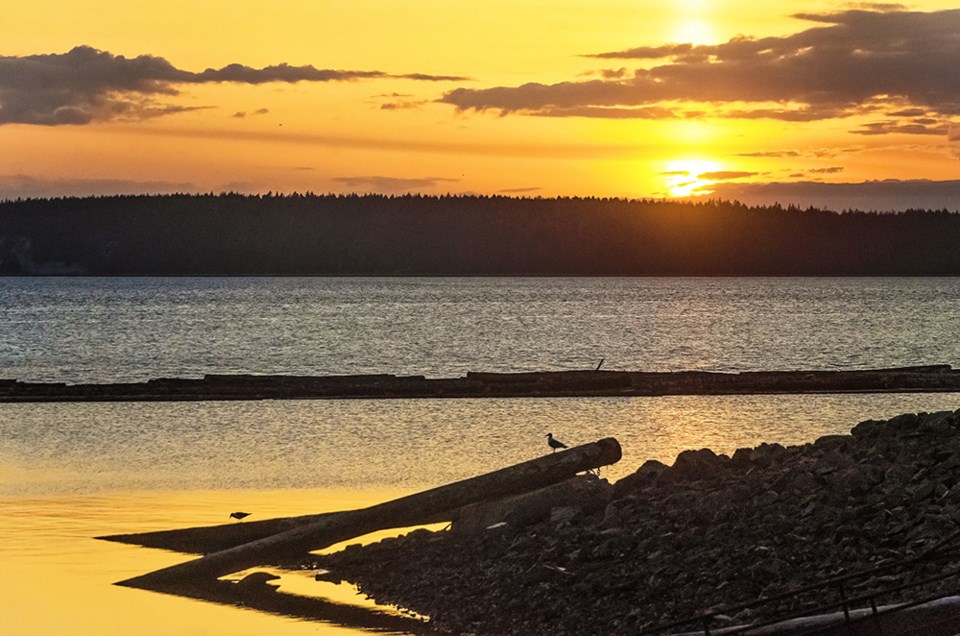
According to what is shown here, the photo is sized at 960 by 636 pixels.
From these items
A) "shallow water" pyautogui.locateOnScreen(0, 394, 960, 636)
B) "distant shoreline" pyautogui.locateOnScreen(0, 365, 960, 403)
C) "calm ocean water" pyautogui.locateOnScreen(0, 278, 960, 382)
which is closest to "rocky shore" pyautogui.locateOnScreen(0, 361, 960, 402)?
"distant shoreline" pyautogui.locateOnScreen(0, 365, 960, 403)

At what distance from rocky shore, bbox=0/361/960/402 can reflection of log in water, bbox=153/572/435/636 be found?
94.4 ft

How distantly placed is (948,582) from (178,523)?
12775mm

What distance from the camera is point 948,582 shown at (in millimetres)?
13367

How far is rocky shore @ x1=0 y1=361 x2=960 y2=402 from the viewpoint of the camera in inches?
1853

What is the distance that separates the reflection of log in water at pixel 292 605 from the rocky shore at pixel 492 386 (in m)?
28.8

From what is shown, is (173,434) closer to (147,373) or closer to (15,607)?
(15,607)

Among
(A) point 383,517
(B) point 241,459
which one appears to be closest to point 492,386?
(B) point 241,459

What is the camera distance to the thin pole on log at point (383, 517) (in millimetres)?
18156

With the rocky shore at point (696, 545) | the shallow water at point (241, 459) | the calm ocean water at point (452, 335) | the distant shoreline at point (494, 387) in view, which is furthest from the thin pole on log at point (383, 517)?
the calm ocean water at point (452, 335)

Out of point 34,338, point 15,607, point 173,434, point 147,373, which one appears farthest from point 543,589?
point 34,338

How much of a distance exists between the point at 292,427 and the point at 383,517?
20.0m

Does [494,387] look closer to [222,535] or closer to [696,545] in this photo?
[222,535]

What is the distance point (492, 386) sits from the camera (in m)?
47.9

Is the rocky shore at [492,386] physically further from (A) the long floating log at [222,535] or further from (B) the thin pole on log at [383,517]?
(B) the thin pole on log at [383,517]
